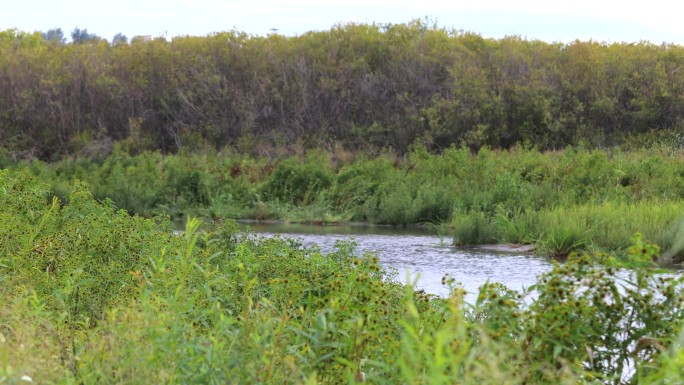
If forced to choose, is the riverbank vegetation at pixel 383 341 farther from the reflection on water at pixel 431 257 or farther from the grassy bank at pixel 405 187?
the grassy bank at pixel 405 187

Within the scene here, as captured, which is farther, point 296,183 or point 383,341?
point 296,183

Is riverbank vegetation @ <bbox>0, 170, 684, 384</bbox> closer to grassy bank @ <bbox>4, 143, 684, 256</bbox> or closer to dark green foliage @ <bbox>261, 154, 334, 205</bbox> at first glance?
grassy bank @ <bbox>4, 143, 684, 256</bbox>

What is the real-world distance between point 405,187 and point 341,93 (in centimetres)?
1396

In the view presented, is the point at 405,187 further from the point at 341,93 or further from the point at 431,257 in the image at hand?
the point at 341,93

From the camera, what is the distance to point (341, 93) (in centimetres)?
3750

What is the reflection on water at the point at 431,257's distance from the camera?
545 inches

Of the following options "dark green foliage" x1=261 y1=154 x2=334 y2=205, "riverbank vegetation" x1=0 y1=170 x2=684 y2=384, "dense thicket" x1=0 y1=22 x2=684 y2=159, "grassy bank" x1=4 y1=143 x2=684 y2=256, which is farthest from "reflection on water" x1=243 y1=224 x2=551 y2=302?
"dense thicket" x1=0 y1=22 x2=684 y2=159

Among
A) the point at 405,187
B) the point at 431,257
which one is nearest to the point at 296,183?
the point at 405,187

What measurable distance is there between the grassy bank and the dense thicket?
6606 millimetres

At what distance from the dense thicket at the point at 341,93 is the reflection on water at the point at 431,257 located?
1295 cm

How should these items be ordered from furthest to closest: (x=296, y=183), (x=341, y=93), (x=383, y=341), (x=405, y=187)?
(x=341, y=93)
(x=296, y=183)
(x=405, y=187)
(x=383, y=341)

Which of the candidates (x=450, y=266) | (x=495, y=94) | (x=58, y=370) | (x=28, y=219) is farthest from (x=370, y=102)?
(x=58, y=370)

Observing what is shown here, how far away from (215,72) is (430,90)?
7.55 metres

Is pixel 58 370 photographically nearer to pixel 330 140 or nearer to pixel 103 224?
pixel 103 224
